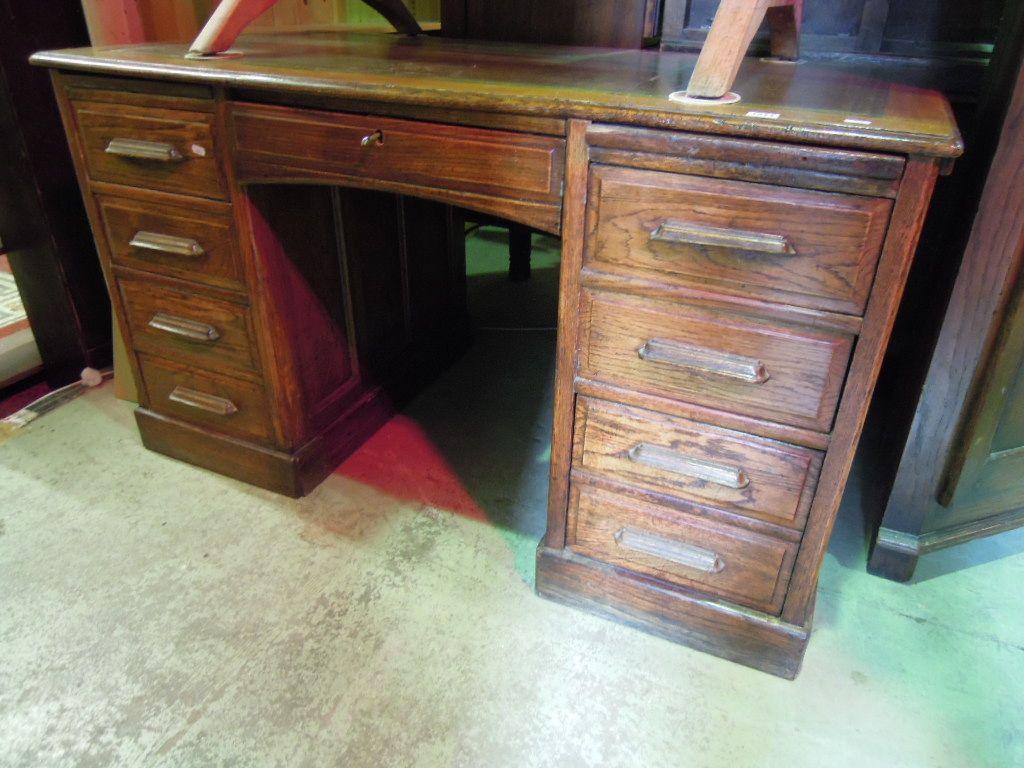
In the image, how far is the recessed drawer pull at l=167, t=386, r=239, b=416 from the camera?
1.49 metres

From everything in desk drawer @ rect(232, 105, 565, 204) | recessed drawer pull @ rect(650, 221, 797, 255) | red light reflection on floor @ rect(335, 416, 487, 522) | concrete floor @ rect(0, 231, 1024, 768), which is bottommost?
red light reflection on floor @ rect(335, 416, 487, 522)

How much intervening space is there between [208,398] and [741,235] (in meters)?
1.14

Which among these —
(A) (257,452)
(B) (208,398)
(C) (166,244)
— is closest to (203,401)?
(B) (208,398)

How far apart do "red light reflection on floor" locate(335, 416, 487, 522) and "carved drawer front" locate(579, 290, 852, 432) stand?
61 centimetres

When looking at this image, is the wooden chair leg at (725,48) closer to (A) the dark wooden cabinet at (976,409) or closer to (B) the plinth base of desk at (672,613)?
(A) the dark wooden cabinet at (976,409)

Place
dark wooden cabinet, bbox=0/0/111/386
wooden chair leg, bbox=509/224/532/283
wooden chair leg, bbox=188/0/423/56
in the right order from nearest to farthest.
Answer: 1. wooden chair leg, bbox=188/0/423/56
2. dark wooden cabinet, bbox=0/0/111/386
3. wooden chair leg, bbox=509/224/532/283

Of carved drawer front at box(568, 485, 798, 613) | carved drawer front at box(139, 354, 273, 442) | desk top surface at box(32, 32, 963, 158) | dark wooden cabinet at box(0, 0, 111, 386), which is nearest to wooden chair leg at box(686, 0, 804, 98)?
desk top surface at box(32, 32, 963, 158)

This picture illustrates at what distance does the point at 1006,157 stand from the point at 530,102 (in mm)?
689

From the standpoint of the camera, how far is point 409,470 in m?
1.63

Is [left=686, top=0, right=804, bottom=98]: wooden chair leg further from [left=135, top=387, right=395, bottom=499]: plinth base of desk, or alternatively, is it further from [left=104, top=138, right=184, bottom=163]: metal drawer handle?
[left=135, top=387, right=395, bottom=499]: plinth base of desk

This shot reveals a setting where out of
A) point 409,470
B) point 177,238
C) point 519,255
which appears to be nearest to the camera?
point 177,238

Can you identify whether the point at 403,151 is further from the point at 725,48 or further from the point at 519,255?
the point at 519,255

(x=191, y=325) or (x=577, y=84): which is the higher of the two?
(x=577, y=84)

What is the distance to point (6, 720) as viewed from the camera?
106cm
